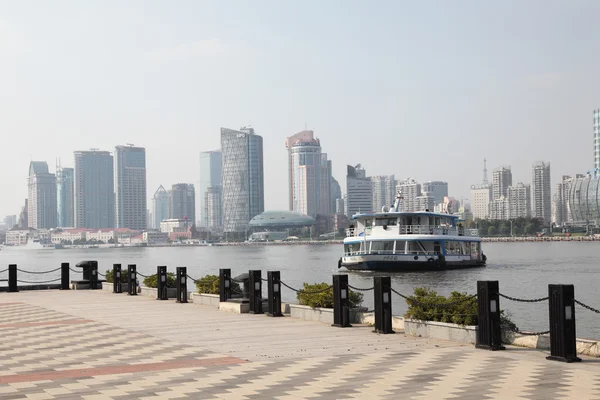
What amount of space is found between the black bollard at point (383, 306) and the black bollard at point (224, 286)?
29.5 ft

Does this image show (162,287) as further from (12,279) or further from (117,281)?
(12,279)

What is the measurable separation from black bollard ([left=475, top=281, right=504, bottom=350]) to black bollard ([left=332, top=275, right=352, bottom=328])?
4.81 m

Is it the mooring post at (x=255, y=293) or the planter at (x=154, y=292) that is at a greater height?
the mooring post at (x=255, y=293)

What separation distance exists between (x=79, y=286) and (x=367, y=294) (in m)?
17.6

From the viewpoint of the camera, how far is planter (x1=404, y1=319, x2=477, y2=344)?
18.0 metres

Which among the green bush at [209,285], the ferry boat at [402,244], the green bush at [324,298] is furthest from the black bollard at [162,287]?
the ferry boat at [402,244]

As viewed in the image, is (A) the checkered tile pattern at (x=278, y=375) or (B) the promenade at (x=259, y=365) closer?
(A) the checkered tile pattern at (x=278, y=375)

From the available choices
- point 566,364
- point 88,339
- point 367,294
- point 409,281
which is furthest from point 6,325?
point 409,281

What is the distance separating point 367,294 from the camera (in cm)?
5147

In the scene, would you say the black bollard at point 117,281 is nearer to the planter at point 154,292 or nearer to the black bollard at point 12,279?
the planter at point 154,292

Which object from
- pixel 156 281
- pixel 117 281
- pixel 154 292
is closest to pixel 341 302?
pixel 154 292

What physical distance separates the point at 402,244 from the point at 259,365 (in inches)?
2595

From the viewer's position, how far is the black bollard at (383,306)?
790 inches

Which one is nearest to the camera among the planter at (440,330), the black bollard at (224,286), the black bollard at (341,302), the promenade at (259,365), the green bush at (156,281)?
the promenade at (259,365)
